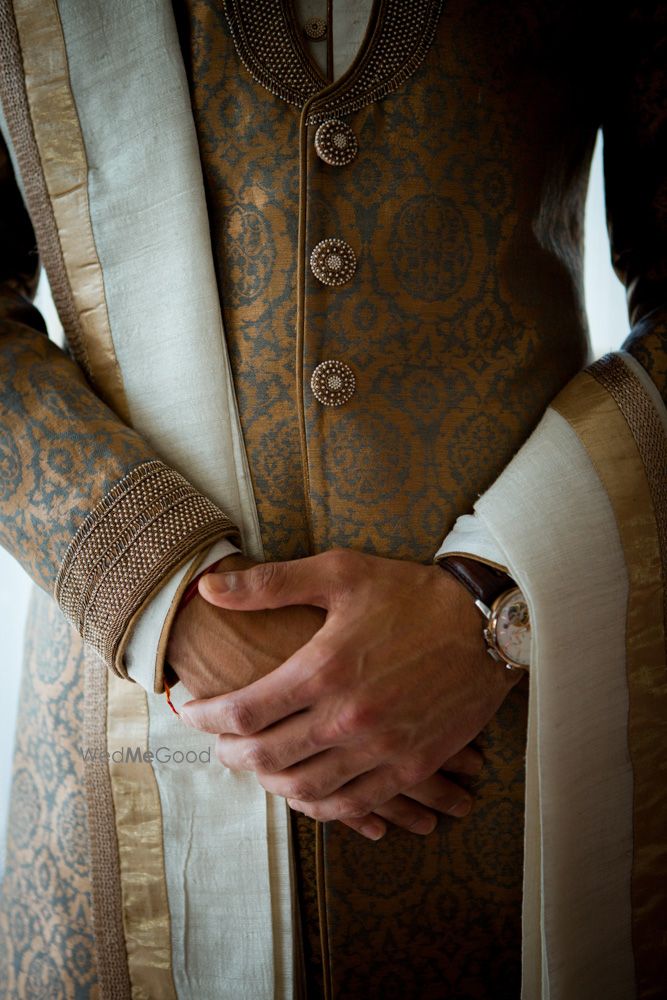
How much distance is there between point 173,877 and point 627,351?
0.71 m

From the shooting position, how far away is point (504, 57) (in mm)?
688

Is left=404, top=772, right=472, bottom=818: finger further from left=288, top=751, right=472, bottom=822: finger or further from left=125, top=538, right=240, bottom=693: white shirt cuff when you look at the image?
left=125, top=538, right=240, bottom=693: white shirt cuff

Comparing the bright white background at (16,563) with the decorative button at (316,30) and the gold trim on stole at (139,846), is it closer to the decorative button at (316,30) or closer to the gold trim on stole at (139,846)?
the gold trim on stole at (139,846)

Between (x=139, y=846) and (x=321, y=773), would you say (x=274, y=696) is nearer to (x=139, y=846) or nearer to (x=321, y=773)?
(x=321, y=773)

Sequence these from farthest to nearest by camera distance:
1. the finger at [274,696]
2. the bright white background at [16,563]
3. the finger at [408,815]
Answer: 1. the bright white background at [16,563]
2. the finger at [408,815]
3. the finger at [274,696]

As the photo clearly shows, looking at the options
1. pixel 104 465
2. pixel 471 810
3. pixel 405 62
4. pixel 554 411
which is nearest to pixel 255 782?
pixel 471 810

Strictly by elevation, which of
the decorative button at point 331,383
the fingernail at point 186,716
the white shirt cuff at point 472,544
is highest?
the decorative button at point 331,383

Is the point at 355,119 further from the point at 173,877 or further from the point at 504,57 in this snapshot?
the point at 173,877

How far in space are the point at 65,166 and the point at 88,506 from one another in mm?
356

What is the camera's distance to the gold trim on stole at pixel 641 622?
2.22ft

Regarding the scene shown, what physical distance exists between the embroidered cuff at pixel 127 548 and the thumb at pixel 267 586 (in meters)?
0.04

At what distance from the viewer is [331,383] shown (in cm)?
67

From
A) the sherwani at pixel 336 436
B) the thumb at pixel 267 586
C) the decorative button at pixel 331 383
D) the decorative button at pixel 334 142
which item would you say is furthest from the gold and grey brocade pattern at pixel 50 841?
the decorative button at pixel 334 142

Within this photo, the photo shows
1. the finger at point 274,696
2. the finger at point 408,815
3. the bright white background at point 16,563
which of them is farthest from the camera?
the bright white background at point 16,563
